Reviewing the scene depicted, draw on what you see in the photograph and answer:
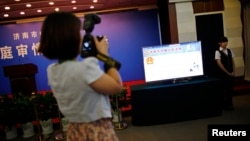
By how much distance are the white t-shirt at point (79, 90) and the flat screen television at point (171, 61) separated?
294 cm

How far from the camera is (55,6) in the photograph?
6410mm

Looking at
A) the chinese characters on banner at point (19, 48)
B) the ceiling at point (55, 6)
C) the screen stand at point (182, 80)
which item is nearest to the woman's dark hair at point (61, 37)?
the screen stand at point (182, 80)

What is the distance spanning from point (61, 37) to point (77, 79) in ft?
0.59

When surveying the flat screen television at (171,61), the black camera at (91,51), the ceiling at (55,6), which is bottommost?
the flat screen television at (171,61)

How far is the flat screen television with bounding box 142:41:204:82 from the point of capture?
3986 mm

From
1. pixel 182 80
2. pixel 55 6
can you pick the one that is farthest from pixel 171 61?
pixel 55 6

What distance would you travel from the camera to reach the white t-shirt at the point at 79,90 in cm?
101

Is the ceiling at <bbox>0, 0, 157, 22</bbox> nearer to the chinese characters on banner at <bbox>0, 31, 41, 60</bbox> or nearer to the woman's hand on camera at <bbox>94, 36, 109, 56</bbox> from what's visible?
the chinese characters on banner at <bbox>0, 31, 41, 60</bbox>

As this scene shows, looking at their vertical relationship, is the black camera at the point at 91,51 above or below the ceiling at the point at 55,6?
below

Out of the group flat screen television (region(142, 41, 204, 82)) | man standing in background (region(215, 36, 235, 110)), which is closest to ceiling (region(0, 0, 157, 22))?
flat screen television (region(142, 41, 204, 82))

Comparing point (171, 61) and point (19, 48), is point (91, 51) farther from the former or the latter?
point (19, 48)

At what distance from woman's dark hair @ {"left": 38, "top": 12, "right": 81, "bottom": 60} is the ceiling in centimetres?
500

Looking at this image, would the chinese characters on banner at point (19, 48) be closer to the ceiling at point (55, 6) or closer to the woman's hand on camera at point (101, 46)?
the ceiling at point (55, 6)

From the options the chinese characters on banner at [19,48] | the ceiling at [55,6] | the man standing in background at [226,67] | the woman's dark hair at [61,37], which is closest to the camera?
the woman's dark hair at [61,37]
